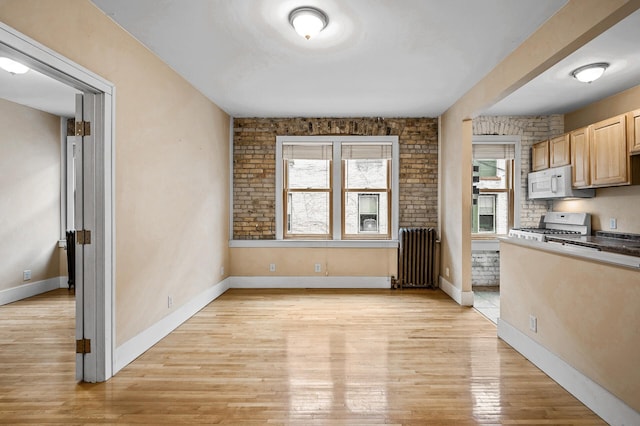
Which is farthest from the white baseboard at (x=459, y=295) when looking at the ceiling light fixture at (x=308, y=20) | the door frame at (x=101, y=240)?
the door frame at (x=101, y=240)

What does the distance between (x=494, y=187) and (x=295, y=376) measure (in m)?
4.60

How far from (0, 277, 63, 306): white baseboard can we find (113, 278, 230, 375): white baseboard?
111 inches

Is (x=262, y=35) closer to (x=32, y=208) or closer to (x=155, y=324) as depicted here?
(x=155, y=324)

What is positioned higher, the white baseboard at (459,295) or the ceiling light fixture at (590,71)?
the ceiling light fixture at (590,71)

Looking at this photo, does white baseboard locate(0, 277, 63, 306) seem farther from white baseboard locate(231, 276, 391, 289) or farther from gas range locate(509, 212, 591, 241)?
gas range locate(509, 212, 591, 241)

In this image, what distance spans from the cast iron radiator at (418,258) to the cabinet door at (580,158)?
201 cm

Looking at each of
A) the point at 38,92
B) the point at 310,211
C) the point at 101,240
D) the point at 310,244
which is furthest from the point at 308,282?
the point at 38,92

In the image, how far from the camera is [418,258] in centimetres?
539

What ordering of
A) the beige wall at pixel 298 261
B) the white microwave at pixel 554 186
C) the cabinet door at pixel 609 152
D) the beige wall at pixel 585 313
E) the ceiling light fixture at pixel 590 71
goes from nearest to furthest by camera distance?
the beige wall at pixel 585 313 < the ceiling light fixture at pixel 590 71 < the cabinet door at pixel 609 152 < the white microwave at pixel 554 186 < the beige wall at pixel 298 261

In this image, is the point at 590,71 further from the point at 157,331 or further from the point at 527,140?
the point at 157,331

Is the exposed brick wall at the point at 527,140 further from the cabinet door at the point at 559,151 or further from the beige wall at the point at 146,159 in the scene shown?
the beige wall at the point at 146,159

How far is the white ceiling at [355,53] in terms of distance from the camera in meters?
2.50

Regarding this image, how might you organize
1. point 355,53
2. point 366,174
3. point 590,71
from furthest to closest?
point 366,174
point 590,71
point 355,53

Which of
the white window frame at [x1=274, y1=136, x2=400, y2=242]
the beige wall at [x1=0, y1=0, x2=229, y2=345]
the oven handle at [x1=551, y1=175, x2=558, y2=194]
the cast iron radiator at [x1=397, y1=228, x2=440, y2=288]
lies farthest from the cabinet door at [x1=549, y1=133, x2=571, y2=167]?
the beige wall at [x1=0, y1=0, x2=229, y2=345]
